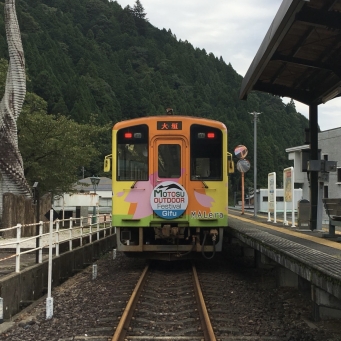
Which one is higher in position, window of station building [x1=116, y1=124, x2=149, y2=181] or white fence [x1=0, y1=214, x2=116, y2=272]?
window of station building [x1=116, y1=124, x2=149, y2=181]

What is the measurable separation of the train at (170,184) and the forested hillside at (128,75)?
59892mm

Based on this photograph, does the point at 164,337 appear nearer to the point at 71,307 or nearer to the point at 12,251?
the point at 71,307

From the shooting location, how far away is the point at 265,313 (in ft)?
21.9

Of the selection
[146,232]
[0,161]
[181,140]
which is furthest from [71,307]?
Result: [0,161]

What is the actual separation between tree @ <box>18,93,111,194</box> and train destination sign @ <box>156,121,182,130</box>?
1355cm

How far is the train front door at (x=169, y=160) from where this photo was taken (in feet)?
32.8

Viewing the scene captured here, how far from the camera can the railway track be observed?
556 cm

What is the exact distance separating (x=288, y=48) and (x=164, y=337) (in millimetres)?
5848

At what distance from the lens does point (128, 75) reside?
400 ft

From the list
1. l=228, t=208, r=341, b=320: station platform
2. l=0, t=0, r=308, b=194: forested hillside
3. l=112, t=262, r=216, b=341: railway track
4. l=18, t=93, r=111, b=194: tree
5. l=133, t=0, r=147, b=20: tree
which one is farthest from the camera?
l=133, t=0, r=147, b=20: tree

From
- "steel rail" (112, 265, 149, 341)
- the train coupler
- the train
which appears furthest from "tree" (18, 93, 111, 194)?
"steel rail" (112, 265, 149, 341)

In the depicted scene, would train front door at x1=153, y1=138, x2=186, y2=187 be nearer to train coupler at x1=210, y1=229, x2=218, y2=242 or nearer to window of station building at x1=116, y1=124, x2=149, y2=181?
window of station building at x1=116, y1=124, x2=149, y2=181

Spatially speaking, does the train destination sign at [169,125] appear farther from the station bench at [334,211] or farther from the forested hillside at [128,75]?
the forested hillside at [128,75]

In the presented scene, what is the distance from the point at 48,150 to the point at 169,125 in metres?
14.2
